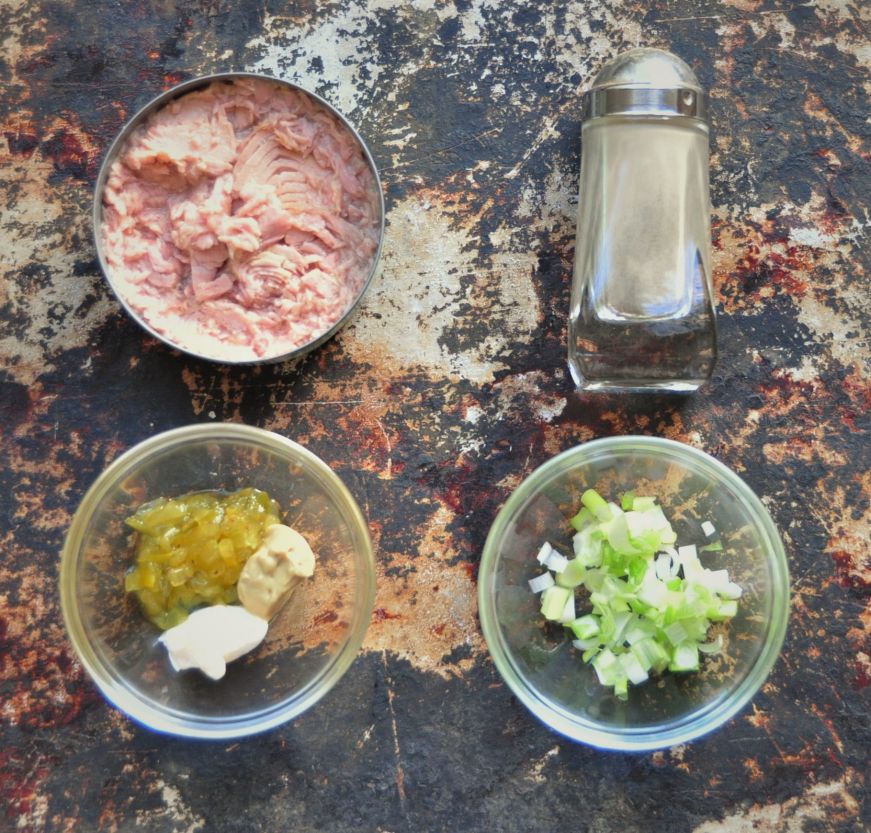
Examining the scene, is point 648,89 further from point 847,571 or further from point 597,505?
point 847,571

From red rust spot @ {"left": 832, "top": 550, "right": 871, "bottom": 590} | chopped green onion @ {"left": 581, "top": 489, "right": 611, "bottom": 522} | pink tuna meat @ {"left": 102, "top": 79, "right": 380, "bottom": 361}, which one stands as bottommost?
red rust spot @ {"left": 832, "top": 550, "right": 871, "bottom": 590}

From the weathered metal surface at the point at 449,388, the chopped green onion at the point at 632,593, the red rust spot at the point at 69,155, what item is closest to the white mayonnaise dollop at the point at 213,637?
the weathered metal surface at the point at 449,388

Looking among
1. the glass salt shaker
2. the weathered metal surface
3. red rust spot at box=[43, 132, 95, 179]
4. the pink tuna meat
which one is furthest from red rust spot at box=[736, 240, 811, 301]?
red rust spot at box=[43, 132, 95, 179]

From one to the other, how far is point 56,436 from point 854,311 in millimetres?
1756

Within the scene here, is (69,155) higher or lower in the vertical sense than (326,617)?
higher

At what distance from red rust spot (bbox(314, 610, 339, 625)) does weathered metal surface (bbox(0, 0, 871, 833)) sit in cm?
10

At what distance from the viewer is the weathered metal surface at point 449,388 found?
175 cm

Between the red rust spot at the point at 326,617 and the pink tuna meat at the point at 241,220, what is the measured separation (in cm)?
54

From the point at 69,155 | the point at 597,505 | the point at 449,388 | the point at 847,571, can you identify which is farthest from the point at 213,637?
the point at 847,571

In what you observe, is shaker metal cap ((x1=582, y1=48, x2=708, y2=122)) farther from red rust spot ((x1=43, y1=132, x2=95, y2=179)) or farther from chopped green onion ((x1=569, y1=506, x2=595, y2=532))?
red rust spot ((x1=43, y1=132, x2=95, y2=179))

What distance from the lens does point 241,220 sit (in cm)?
163

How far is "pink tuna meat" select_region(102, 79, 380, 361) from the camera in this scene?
5.39 ft

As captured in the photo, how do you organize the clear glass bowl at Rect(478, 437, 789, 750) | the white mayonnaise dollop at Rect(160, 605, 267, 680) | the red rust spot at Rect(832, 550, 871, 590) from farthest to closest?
the red rust spot at Rect(832, 550, 871, 590), the clear glass bowl at Rect(478, 437, 789, 750), the white mayonnaise dollop at Rect(160, 605, 267, 680)

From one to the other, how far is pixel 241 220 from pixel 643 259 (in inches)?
31.8
